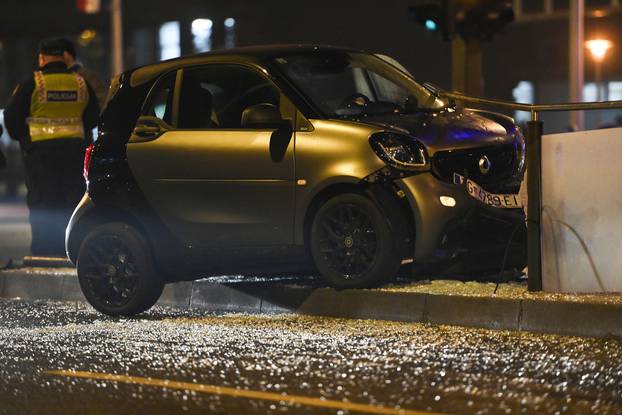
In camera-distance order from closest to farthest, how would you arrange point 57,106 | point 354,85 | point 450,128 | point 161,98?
point 450,128, point 354,85, point 161,98, point 57,106

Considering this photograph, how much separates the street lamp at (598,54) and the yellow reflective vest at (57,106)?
2135 centimetres

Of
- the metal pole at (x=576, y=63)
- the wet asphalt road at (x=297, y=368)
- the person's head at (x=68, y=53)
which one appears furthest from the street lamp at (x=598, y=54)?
the wet asphalt road at (x=297, y=368)

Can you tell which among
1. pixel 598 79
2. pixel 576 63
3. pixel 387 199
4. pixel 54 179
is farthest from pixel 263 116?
pixel 598 79

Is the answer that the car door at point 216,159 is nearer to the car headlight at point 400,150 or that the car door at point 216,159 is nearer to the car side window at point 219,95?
the car side window at point 219,95

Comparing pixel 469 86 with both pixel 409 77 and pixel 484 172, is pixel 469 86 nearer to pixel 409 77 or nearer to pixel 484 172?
pixel 409 77

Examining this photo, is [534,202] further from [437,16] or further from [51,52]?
[437,16]

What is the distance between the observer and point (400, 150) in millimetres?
8422

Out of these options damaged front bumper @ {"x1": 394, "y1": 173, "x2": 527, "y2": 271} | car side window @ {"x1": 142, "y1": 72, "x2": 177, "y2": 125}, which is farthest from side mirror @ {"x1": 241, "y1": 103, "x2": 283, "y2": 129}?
damaged front bumper @ {"x1": 394, "y1": 173, "x2": 527, "y2": 271}

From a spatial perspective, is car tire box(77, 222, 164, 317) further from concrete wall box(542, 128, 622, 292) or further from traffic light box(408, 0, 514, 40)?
traffic light box(408, 0, 514, 40)

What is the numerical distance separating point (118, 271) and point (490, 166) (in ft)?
8.74

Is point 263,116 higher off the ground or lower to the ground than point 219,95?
lower

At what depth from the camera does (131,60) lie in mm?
46969

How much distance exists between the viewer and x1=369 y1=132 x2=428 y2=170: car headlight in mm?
8383

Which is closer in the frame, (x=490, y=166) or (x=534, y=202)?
(x=534, y=202)
